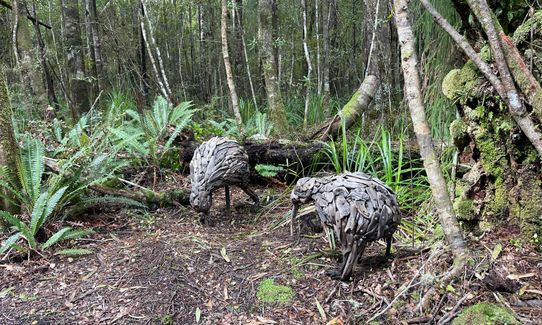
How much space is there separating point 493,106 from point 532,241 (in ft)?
2.70

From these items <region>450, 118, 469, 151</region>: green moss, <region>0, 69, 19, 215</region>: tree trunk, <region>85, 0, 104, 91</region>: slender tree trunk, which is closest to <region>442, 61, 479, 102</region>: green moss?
<region>450, 118, 469, 151</region>: green moss

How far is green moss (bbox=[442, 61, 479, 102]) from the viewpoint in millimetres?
2666

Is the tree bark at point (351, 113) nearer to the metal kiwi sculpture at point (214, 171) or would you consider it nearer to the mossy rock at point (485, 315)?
the metal kiwi sculpture at point (214, 171)

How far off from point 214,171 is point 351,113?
A: 8.27 ft

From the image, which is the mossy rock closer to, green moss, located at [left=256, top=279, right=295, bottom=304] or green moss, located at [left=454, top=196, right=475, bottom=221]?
green moss, located at [left=454, top=196, right=475, bottom=221]

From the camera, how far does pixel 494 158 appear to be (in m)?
2.60

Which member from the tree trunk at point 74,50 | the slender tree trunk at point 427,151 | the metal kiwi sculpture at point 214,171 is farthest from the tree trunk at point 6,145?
the tree trunk at point 74,50

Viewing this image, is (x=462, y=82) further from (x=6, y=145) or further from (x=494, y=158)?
(x=6, y=145)

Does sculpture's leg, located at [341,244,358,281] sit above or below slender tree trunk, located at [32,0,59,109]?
below

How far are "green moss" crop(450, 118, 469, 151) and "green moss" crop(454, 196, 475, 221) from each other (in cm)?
38

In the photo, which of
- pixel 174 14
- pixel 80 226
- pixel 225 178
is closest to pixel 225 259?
pixel 225 178

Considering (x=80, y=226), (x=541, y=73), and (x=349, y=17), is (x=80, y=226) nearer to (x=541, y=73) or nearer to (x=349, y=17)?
(x=541, y=73)

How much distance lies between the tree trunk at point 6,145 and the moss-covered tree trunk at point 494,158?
11.6 ft

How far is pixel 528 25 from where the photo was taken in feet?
8.15
